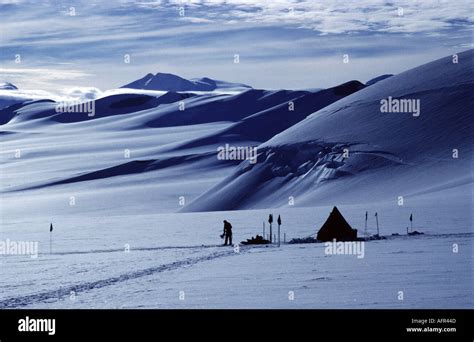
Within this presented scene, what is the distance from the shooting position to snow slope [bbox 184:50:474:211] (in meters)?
25.3

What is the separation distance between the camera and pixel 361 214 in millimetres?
16000

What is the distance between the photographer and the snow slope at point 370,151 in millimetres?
25312

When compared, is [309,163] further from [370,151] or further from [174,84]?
[174,84]

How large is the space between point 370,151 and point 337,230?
1741 centimetres

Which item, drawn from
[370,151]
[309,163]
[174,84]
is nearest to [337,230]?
[370,151]

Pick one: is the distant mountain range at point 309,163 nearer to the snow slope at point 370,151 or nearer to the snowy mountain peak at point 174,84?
the snow slope at point 370,151

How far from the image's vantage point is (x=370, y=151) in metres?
29.7

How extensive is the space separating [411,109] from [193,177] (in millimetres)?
14090

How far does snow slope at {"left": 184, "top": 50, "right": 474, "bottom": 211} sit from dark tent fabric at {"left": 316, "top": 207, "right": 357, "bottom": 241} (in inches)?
362

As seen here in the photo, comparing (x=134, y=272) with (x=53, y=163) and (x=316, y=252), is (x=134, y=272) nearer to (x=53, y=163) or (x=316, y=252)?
(x=316, y=252)
